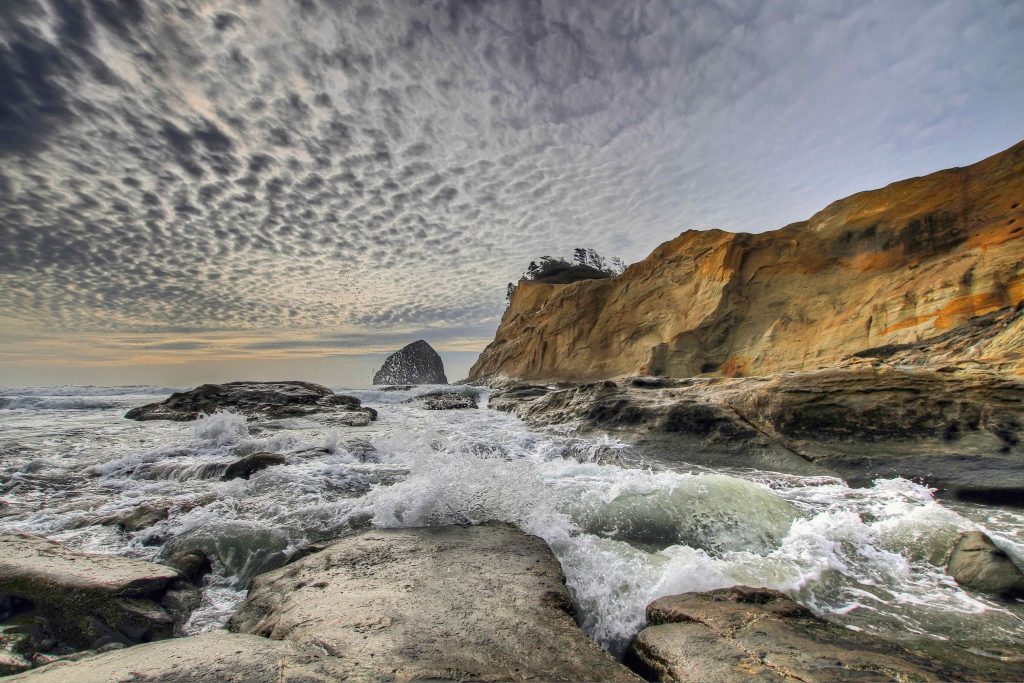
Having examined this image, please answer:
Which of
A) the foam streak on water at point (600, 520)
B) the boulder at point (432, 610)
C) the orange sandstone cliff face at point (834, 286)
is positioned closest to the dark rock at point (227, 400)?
the foam streak on water at point (600, 520)

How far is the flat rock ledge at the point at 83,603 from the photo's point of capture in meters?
2.63

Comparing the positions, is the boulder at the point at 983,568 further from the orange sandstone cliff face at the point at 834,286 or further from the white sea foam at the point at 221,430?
the white sea foam at the point at 221,430

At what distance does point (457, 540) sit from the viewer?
3.75 metres

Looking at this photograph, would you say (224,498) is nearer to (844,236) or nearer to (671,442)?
(671,442)

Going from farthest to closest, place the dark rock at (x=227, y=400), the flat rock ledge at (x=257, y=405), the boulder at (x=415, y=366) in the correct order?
the boulder at (x=415, y=366) < the dark rock at (x=227, y=400) < the flat rock ledge at (x=257, y=405)

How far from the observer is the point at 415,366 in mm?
63969

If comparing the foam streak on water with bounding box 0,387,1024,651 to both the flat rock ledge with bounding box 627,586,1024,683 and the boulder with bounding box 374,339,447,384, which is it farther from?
the boulder with bounding box 374,339,447,384

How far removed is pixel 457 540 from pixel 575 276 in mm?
39586

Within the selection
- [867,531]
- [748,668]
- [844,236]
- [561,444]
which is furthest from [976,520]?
[844,236]

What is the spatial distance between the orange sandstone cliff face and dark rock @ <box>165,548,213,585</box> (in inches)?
482

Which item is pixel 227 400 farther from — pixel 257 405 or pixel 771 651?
pixel 771 651

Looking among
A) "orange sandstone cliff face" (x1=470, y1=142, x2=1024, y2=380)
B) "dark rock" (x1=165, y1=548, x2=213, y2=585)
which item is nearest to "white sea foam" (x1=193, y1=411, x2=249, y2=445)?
"dark rock" (x1=165, y1=548, x2=213, y2=585)

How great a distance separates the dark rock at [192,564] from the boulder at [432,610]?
0.68 metres

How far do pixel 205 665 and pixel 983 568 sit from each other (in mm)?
4873
